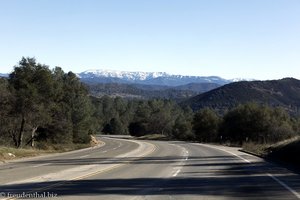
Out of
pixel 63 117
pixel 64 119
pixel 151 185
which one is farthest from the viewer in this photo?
pixel 63 117

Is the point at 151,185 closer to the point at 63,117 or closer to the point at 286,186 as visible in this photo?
the point at 286,186

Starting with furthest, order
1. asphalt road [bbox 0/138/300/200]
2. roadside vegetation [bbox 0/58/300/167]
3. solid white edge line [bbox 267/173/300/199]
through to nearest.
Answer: roadside vegetation [bbox 0/58/300/167], solid white edge line [bbox 267/173/300/199], asphalt road [bbox 0/138/300/200]

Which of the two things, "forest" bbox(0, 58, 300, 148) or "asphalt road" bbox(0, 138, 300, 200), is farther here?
"forest" bbox(0, 58, 300, 148)

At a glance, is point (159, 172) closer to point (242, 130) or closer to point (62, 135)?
point (62, 135)

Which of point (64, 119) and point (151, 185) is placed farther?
point (64, 119)

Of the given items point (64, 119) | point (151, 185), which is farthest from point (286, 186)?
point (64, 119)

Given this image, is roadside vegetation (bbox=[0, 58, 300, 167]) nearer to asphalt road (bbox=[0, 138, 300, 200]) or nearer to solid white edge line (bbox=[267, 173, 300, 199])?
solid white edge line (bbox=[267, 173, 300, 199])

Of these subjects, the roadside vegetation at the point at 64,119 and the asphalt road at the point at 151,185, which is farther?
the roadside vegetation at the point at 64,119

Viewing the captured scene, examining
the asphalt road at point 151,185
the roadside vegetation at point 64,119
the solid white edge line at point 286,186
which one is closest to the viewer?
the asphalt road at point 151,185

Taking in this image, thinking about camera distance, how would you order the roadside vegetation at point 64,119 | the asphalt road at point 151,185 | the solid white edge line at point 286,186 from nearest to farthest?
the asphalt road at point 151,185, the solid white edge line at point 286,186, the roadside vegetation at point 64,119

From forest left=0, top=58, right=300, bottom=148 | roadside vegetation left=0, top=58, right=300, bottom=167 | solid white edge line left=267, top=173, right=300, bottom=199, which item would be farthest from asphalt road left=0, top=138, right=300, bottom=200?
forest left=0, top=58, right=300, bottom=148

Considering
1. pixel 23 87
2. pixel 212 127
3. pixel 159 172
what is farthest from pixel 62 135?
pixel 212 127

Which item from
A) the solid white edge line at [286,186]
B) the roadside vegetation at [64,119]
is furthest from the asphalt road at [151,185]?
the roadside vegetation at [64,119]

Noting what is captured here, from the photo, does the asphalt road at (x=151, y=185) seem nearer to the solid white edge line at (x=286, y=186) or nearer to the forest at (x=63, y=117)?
the solid white edge line at (x=286, y=186)
